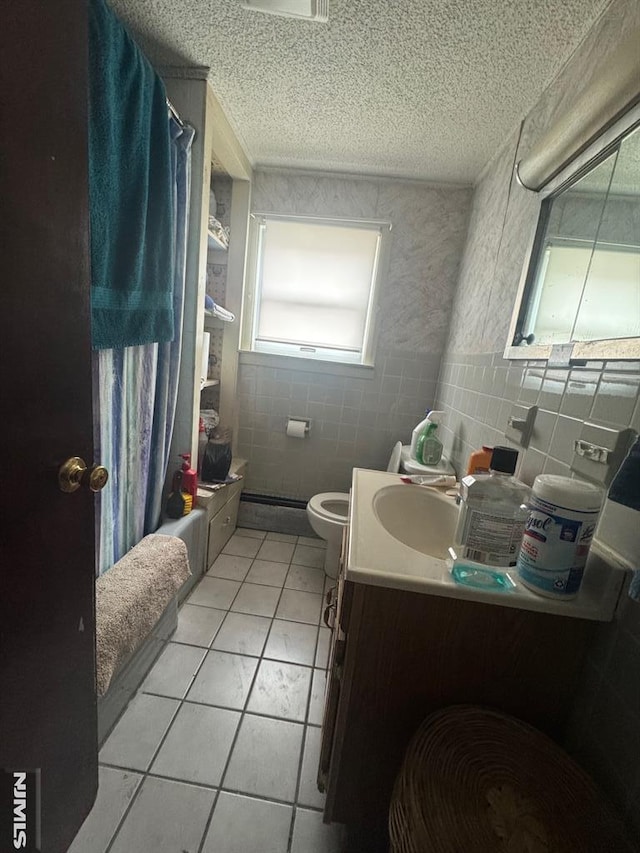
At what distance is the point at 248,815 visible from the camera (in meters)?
0.93

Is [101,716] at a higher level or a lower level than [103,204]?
lower

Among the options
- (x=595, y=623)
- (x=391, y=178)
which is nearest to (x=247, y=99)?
(x=391, y=178)

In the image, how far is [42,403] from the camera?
23.0 inches

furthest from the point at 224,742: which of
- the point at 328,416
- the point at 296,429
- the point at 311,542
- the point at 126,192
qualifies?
the point at 126,192

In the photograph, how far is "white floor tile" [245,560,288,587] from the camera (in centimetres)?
189

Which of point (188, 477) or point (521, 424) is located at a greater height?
point (521, 424)

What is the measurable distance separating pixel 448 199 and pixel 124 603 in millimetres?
2484

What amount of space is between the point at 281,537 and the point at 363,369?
1.25 m

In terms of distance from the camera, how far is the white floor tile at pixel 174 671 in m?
1.25

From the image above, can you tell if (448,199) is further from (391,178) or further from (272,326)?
(272,326)

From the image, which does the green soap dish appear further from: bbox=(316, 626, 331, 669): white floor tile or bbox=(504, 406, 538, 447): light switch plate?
bbox=(316, 626, 331, 669): white floor tile

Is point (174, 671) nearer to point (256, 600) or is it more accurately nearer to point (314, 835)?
point (256, 600)

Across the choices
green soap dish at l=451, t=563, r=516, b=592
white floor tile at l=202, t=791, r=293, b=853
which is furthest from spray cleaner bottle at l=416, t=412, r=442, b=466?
white floor tile at l=202, t=791, r=293, b=853

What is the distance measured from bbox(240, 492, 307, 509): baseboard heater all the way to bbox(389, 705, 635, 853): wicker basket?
176 cm
